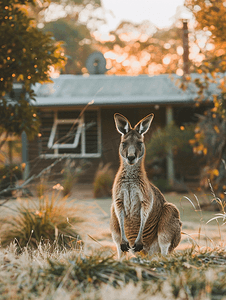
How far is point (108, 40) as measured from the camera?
37750 mm

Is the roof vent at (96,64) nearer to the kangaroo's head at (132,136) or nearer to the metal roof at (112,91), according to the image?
the metal roof at (112,91)

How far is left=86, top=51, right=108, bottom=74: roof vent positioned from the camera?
18734 millimetres

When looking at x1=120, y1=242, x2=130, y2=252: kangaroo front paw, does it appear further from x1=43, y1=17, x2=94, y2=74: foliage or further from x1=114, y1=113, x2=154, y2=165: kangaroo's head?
x1=43, y1=17, x2=94, y2=74: foliage

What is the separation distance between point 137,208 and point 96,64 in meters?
16.5

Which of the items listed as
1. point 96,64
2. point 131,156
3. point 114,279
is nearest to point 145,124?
point 131,156

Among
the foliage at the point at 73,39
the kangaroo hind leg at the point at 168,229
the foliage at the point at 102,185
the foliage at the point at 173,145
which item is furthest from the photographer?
the foliage at the point at 73,39

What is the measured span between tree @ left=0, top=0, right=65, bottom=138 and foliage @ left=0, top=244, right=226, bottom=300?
9.85ft

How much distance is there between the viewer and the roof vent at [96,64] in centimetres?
1873

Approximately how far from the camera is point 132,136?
9.33ft

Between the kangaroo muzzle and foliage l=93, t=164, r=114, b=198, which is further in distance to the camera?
foliage l=93, t=164, r=114, b=198

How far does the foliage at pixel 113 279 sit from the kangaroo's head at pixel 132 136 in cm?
85

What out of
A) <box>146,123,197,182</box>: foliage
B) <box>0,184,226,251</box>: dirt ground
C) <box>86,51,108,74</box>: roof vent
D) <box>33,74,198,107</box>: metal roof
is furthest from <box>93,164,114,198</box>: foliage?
<box>86,51,108,74</box>: roof vent

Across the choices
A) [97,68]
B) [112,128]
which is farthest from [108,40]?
[112,128]

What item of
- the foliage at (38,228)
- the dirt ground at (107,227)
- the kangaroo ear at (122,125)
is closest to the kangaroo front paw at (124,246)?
the kangaroo ear at (122,125)
